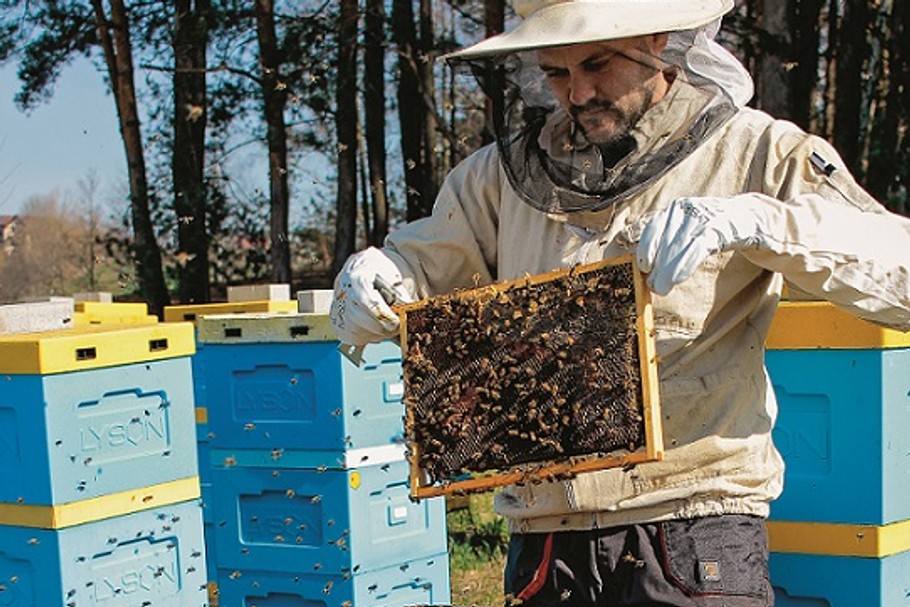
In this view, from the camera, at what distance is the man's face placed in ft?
6.83

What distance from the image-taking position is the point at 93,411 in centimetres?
384

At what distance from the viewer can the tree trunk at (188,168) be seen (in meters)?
13.0

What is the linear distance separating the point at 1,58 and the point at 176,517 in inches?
419

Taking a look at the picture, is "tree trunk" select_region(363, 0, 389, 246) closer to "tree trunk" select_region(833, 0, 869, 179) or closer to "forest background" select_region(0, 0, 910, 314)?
"forest background" select_region(0, 0, 910, 314)

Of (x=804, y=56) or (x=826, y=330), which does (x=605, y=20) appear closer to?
(x=826, y=330)

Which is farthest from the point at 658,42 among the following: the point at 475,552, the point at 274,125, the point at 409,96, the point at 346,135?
the point at 409,96

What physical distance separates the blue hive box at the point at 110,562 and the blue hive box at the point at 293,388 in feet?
1.69

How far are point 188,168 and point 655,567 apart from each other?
1172 centimetres

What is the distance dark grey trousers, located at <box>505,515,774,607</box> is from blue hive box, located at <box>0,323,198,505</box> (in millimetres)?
2050

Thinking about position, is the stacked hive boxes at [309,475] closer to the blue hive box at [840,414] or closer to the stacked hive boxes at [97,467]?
the stacked hive boxes at [97,467]

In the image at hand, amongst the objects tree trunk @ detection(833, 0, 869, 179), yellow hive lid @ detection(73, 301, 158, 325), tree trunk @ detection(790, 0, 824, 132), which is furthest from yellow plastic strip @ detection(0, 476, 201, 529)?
Answer: tree trunk @ detection(833, 0, 869, 179)

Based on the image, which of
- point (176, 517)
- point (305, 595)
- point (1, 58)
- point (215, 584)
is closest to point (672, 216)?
point (176, 517)

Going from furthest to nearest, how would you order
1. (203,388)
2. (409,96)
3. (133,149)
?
(409,96) → (133,149) → (203,388)

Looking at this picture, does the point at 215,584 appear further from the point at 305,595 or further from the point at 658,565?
the point at 658,565
